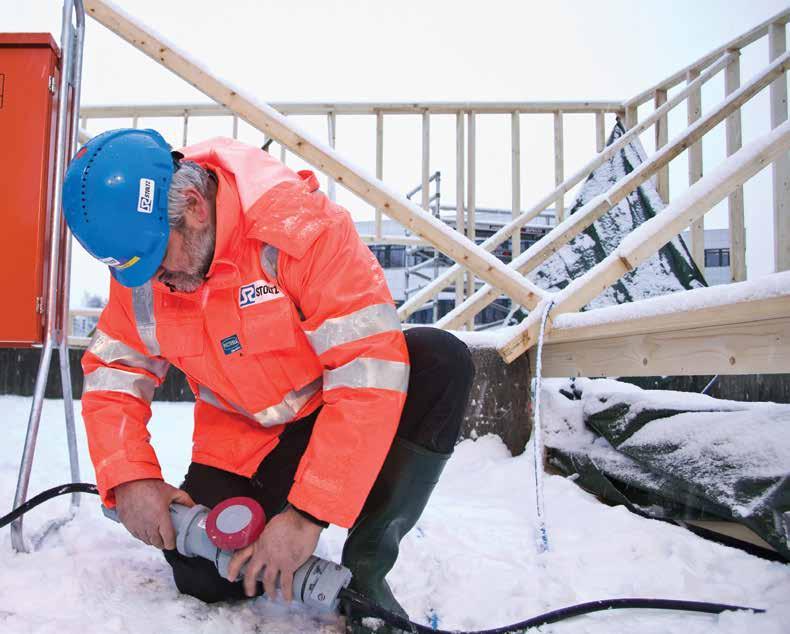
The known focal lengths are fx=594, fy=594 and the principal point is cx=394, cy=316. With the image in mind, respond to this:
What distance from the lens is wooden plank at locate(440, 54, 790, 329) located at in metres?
3.12

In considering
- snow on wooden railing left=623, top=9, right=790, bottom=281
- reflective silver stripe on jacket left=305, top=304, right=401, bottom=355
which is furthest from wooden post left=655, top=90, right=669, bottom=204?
reflective silver stripe on jacket left=305, top=304, right=401, bottom=355

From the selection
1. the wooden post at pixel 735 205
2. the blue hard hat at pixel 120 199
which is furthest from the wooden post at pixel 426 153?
the blue hard hat at pixel 120 199

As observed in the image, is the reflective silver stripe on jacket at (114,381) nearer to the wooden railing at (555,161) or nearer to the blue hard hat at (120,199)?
the blue hard hat at (120,199)

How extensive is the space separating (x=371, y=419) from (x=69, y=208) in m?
0.67

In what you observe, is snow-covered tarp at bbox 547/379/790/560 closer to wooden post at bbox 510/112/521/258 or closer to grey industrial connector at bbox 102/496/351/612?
grey industrial connector at bbox 102/496/351/612

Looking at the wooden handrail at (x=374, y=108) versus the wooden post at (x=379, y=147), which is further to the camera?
the wooden post at (x=379, y=147)

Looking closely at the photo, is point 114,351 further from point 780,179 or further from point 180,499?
point 780,179

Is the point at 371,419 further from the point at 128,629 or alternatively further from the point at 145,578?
the point at 145,578

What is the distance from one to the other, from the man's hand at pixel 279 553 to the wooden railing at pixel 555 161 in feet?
4.84

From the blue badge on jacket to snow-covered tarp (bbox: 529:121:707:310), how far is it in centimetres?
283

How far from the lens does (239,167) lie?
1.21m

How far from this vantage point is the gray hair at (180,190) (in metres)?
1.13

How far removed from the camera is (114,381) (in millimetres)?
1308

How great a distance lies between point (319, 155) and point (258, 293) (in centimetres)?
143
